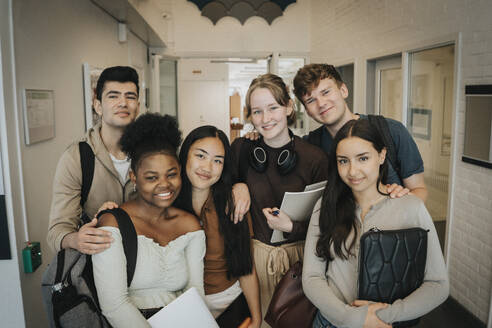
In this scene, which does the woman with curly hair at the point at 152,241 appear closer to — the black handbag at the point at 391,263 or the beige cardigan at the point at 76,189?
the beige cardigan at the point at 76,189

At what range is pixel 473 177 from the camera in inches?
116

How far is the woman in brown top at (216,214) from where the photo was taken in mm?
1584

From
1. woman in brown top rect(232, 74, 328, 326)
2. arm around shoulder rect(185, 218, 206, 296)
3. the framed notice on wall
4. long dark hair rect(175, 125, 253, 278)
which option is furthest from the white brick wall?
the framed notice on wall

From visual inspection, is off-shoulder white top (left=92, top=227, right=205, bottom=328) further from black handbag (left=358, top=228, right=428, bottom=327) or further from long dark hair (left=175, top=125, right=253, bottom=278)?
black handbag (left=358, top=228, right=428, bottom=327)

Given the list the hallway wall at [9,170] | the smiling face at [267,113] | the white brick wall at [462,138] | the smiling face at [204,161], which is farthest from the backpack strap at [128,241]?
the white brick wall at [462,138]

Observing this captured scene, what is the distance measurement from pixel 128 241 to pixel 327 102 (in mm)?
1281

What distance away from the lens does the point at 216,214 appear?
164 cm

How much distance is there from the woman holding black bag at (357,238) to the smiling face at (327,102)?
524 mm

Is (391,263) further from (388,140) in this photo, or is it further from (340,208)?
(388,140)

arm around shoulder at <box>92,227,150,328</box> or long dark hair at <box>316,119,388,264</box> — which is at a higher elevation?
long dark hair at <box>316,119,388,264</box>

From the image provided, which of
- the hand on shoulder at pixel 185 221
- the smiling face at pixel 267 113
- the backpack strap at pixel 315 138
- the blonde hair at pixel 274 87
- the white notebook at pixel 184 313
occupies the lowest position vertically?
the white notebook at pixel 184 313

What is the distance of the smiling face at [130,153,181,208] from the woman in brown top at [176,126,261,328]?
0.17m

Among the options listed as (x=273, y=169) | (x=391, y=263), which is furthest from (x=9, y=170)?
(x=391, y=263)

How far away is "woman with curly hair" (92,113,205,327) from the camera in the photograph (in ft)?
4.25
